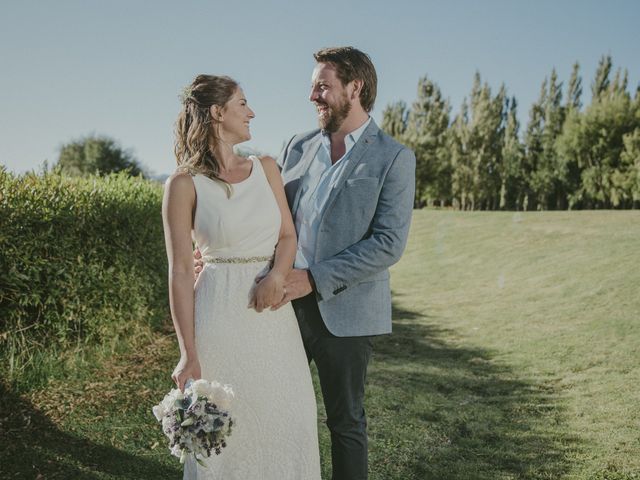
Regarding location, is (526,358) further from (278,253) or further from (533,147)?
(533,147)

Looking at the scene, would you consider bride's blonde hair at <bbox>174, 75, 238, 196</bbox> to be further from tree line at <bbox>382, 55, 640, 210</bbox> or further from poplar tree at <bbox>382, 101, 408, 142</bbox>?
poplar tree at <bbox>382, 101, 408, 142</bbox>

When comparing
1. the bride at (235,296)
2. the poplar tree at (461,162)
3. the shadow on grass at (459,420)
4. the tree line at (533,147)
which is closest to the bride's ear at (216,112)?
the bride at (235,296)

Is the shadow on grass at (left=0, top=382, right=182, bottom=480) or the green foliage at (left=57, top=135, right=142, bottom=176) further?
the green foliage at (left=57, top=135, right=142, bottom=176)

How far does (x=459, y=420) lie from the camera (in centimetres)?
594

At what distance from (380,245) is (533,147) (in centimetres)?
5073

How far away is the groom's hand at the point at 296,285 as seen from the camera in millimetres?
2908

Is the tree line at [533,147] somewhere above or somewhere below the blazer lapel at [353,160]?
above

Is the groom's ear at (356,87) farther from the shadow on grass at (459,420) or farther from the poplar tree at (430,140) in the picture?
the poplar tree at (430,140)

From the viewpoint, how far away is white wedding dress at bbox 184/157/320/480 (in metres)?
2.82

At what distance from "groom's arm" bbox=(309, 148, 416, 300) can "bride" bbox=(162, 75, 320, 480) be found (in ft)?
0.73

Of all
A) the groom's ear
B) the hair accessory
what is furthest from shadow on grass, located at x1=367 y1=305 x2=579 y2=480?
the hair accessory

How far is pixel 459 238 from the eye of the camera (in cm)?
2189

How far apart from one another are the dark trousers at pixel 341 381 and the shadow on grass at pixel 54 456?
186 centimetres

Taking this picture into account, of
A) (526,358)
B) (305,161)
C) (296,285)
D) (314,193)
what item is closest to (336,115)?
(305,161)
